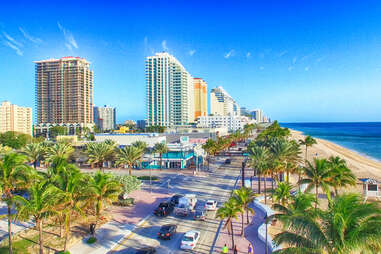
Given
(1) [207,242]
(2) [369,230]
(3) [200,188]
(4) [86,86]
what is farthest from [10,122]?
(2) [369,230]

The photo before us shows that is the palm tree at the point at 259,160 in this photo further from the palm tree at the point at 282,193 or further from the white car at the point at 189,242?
the white car at the point at 189,242

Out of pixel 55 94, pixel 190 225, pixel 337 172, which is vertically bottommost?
pixel 190 225

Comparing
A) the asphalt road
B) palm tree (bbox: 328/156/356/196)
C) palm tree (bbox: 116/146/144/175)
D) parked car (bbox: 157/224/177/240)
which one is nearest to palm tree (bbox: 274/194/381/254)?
the asphalt road

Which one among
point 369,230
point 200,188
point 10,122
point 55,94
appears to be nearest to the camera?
point 369,230

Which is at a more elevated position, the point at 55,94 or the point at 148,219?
the point at 55,94

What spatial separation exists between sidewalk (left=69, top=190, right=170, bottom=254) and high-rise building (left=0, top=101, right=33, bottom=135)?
16946cm

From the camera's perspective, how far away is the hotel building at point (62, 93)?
177 metres

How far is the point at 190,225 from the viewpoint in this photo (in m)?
25.1

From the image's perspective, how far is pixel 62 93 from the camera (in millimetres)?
178625

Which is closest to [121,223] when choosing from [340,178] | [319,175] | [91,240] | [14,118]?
[91,240]

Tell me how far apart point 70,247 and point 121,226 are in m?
5.26

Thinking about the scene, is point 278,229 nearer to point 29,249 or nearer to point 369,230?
point 369,230

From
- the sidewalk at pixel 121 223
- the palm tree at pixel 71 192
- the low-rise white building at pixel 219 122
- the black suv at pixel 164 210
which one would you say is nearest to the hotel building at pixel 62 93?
the low-rise white building at pixel 219 122

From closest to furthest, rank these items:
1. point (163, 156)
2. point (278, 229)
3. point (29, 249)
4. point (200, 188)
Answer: point (29, 249), point (278, 229), point (200, 188), point (163, 156)
